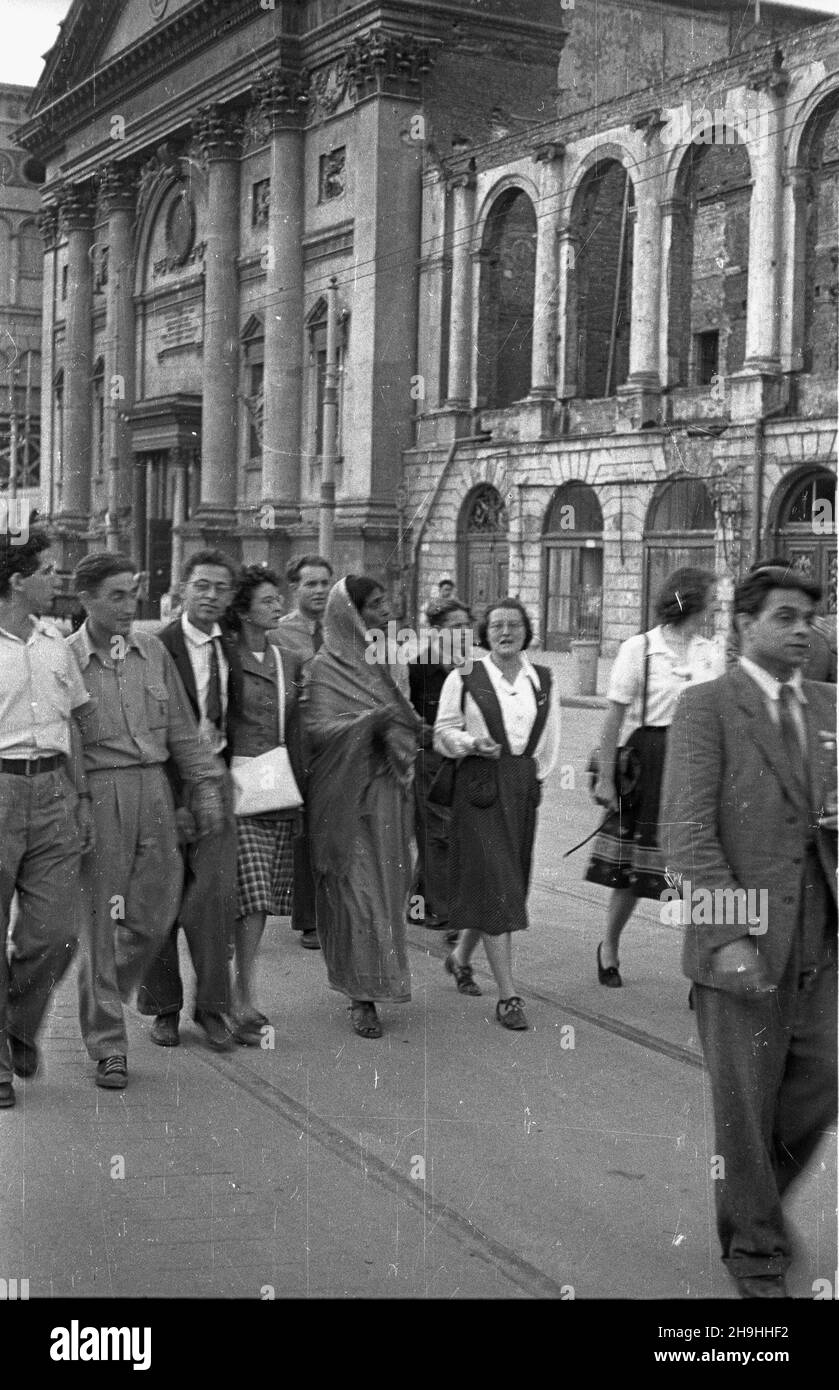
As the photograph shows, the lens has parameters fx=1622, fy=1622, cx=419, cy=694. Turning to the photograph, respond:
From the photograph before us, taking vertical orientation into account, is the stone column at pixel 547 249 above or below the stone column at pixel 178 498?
above

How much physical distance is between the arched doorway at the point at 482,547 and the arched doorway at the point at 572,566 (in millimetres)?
1731

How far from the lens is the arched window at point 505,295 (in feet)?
103

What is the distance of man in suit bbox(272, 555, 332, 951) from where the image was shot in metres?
8.03

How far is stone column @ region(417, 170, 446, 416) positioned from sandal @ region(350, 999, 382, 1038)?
26618 millimetres

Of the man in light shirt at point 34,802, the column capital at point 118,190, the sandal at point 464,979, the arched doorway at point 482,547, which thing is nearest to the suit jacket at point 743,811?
the man in light shirt at point 34,802

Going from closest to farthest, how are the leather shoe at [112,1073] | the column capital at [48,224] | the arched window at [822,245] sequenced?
the leather shoe at [112,1073] → the arched window at [822,245] → the column capital at [48,224]

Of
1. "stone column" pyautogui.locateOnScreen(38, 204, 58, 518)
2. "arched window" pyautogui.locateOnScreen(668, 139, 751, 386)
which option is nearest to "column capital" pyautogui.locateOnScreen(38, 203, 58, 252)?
"stone column" pyautogui.locateOnScreen(38, 204, 58, 518)

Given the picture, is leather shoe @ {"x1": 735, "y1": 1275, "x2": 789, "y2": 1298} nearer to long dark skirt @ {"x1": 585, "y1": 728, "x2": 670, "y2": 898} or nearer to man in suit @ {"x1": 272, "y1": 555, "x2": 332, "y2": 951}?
long dark skirt @ {"x1": 585, "y1": 728, "x2": 670, "y2": 898}

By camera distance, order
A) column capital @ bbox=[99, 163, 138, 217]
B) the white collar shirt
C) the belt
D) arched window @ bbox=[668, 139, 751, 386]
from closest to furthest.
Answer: the white collar shirt < the belt < arched window @ bbox=[668, 139, 751, 386] < column capital @ bbox=[99, 163, 138, 217]

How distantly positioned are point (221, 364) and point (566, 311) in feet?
38.3

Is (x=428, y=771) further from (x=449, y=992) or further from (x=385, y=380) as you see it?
(x=385, y=380)

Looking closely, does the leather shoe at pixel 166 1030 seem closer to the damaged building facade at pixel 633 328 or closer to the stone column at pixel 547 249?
the damaged building facade at pixel 633 328

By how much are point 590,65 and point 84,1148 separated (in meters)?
32.0
